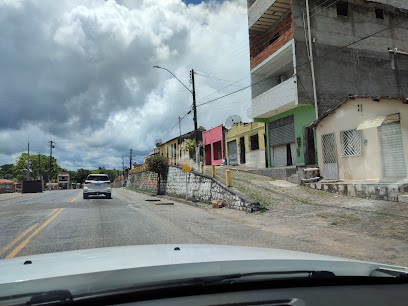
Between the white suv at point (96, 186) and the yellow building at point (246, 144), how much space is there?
12.3 metres

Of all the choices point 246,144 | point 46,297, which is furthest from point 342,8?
point 46,297

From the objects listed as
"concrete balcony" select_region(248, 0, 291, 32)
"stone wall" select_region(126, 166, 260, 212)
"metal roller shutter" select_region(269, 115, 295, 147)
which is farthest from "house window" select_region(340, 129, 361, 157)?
"concrete balcony" select_region(248, 0, 291, 32)

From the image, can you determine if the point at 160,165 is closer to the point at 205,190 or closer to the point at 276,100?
the point at 205,190

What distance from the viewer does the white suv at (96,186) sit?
21266mm

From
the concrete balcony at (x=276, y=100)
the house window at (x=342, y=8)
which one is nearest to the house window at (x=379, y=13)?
the house window at (x=342, y=8)

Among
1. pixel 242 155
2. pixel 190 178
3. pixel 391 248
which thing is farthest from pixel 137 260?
pixel 242 155

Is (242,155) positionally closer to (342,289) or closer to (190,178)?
(190,178)

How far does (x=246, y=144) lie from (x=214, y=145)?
856cm

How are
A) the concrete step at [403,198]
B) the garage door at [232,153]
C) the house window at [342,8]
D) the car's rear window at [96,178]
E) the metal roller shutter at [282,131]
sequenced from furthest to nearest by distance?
the garage door at [232,153] → the car's rear window at [96,178] → the metal roller shutter at [282,131] → the house window at [342,8] → the concrete step at [403,198]

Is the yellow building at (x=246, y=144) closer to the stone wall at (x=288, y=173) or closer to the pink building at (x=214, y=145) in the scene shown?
the pink building at (x=214, y=145)

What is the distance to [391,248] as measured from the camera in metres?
6.06

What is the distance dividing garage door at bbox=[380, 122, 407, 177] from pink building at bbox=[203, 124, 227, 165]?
70.7ft

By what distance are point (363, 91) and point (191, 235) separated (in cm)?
1632

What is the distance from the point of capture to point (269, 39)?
72.5 ft
